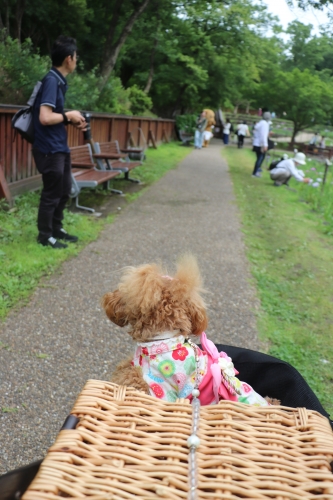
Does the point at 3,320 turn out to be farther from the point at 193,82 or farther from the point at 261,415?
the point at 193,82

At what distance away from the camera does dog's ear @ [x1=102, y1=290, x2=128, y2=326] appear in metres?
2.24

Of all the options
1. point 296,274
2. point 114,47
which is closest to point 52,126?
point 296,274

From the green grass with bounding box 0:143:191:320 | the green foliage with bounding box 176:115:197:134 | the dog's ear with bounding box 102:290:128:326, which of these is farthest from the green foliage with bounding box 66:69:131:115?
the green foliage with bounding box 176:115:197:134

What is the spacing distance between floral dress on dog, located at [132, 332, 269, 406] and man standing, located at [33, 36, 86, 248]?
3.58 m

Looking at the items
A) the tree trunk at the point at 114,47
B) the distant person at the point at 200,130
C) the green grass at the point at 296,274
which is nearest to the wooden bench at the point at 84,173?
the green grass at the point at 296,274

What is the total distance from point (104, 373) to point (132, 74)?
26527mm

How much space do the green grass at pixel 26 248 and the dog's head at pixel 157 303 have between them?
225 cm

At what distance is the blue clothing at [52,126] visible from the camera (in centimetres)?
509

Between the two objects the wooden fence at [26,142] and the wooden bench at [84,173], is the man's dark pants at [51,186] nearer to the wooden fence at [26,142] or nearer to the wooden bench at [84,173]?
the wooden bench at [84,173]

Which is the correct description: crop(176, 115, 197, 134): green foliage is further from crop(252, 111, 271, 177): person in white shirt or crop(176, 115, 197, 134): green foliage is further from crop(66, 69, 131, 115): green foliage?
crop(252, 111, 271, 177): person in white shirt

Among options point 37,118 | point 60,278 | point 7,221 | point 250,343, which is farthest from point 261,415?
point 7,221

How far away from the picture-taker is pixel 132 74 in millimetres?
27609

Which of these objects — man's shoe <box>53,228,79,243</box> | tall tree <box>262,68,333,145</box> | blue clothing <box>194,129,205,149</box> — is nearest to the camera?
man's shoe <box>53,228,79,243</box>

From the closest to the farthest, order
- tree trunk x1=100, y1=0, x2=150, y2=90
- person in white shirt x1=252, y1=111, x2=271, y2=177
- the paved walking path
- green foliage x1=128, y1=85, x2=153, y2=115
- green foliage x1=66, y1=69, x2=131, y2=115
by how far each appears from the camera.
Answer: the paved walking path < green foliage x1=66, y1=69, x2=131, y2=115 < person in white shirt x1=252, y1=111, x2=271, y2=177 < tree trunk x1=100, y1=0, x2=150, y2=90 < green foliage x1=128, y1=85, x2=153, y2=115
